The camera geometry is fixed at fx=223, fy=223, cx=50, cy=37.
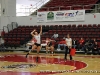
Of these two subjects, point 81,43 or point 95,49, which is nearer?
point 95,49

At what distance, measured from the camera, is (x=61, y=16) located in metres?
27.3

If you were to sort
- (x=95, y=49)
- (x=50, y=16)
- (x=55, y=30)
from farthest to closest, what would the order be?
1. (x=50, y=16)
2. (x=55, y=30)
3. (x=95, y=49)

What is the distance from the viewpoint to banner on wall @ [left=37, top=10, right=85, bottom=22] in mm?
26203

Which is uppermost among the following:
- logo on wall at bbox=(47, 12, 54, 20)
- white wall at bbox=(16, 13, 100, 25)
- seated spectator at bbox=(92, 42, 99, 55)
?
logo on wall at bbox=(47, 12, 54, 20)

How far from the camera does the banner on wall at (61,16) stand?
2620cm

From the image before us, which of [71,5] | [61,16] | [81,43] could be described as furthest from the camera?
[71,5]

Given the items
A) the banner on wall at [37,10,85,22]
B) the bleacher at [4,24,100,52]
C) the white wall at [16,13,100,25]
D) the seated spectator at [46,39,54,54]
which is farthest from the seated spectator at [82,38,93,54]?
the banner on wall at [37,10,85,22]

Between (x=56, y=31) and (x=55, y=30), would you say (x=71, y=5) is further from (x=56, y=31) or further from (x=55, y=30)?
(x=56, y=31)

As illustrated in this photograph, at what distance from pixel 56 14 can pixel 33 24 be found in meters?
3.43

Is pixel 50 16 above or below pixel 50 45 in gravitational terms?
above

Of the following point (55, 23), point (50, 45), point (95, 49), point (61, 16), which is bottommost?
point (95, 49)

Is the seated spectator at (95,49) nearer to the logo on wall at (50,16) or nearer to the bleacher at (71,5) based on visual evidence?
the bleacher at (71,5)

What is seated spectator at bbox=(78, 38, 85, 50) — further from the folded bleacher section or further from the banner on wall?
the banner on wall

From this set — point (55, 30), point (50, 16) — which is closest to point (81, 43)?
point (55, 30)
